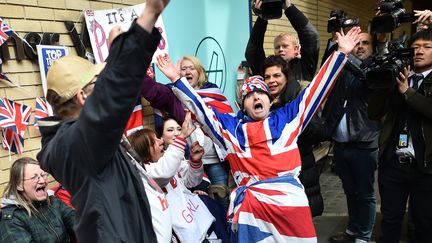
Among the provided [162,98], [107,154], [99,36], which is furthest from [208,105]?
[107,154]

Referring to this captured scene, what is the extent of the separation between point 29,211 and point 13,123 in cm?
61

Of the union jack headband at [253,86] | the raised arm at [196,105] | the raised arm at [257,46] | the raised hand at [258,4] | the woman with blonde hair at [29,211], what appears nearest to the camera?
the woman with blonde hair at [29,211]

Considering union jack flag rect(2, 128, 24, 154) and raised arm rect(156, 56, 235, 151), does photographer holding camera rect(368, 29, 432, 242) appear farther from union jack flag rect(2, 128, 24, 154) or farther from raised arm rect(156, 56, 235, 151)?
union jack flag rect(2, 128, 24, 154)

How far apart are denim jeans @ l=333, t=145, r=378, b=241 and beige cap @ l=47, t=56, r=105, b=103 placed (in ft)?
9.59

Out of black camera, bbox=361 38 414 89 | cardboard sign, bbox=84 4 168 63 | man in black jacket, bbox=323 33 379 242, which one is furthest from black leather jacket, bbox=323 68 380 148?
cardboard sign, bbox=84 4 168 63

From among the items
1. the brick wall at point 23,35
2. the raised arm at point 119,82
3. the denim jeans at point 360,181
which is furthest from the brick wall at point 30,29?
the denim jeans at point 360,181

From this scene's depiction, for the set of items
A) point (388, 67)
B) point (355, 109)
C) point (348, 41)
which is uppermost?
point (348, 41)

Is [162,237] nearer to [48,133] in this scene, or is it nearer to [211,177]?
[48,133]

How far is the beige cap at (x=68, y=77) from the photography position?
1283 millimetres

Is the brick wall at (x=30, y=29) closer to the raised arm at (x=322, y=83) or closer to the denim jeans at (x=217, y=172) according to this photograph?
the denim jeans at (x=217, y=172)

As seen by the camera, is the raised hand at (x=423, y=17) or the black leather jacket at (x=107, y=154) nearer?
the black leather jacket at (x=107, y=154)

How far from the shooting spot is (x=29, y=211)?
7.33 ft

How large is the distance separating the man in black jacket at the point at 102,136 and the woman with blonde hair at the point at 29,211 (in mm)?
1049

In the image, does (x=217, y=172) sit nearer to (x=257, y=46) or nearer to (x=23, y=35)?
(x=257, y=46)
